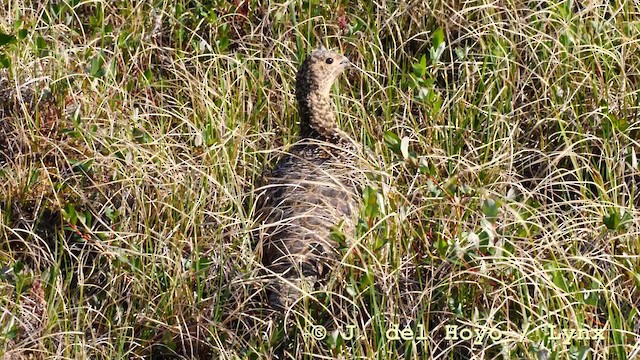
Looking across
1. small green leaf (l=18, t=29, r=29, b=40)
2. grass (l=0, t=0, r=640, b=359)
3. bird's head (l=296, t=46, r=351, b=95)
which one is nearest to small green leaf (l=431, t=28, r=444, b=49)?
grass (l=0, t=0, r=640, b=359)

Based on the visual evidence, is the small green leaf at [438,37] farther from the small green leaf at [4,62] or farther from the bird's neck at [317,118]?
the small green leaf at [4,62]

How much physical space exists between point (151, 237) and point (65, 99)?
1157 millimetres

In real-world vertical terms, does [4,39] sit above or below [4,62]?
above

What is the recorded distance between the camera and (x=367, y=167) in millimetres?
5305

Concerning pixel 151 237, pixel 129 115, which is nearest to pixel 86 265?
pixel 151 237

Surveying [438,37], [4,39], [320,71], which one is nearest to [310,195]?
[320,71]

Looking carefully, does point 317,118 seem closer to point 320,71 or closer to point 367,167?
point 320,71

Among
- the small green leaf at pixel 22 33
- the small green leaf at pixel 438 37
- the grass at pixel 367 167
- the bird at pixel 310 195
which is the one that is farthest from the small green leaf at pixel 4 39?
the small green leaf at pixel 438 37

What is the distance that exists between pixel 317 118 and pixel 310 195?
0.82 meters

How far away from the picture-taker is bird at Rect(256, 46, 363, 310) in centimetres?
489

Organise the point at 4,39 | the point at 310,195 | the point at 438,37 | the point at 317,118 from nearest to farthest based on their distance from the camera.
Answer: the point at 310,195 < the point at 4,39 < the point at 317,118 < the point at 438,37

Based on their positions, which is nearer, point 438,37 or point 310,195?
point 310,195

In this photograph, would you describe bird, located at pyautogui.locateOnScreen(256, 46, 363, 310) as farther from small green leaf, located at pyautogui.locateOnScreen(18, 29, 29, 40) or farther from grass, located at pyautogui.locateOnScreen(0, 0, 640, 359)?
small green leaf, located at pyautogui.locateOnScreen(18, 29, 29, 40)

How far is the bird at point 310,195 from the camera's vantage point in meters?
4.89
